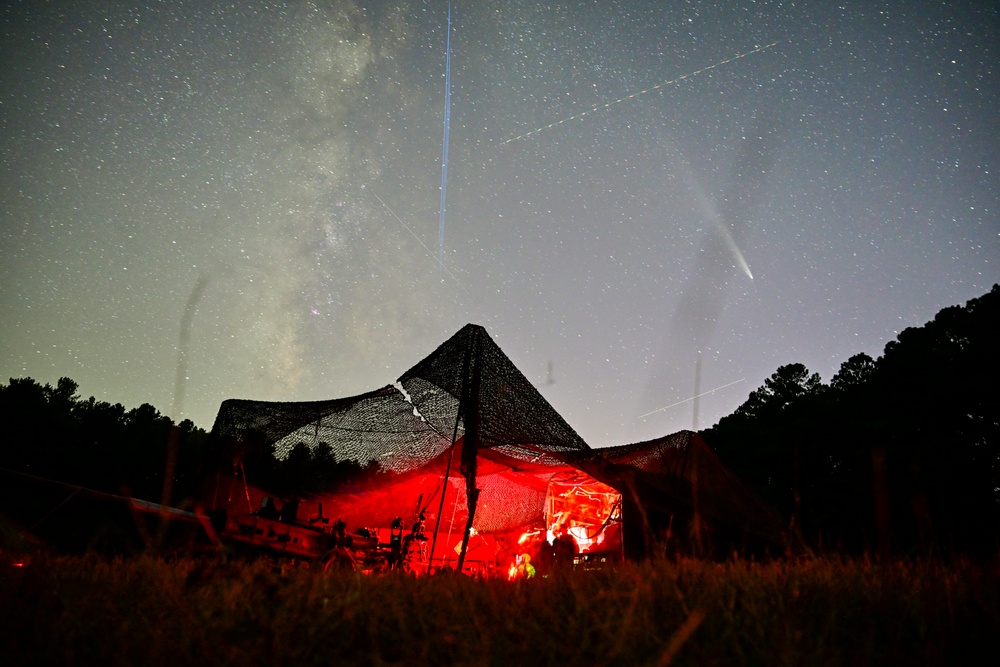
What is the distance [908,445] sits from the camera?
18.2 m

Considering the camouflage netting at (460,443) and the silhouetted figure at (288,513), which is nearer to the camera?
the silhouetted figure at (288,513)

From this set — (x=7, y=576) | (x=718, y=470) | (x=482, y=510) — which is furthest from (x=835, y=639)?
(x=482, y=510)

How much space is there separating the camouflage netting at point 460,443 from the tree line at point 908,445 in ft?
15.3

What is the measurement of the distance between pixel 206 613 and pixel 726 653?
96.5 inches

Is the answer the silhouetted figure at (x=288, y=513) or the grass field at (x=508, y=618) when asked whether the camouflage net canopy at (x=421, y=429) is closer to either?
the silhouetted figure at (x=288, y=513)

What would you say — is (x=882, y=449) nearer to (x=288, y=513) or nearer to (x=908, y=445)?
(x=908, y=445)

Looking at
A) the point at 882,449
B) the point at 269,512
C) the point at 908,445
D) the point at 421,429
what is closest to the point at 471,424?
the point at 421,429

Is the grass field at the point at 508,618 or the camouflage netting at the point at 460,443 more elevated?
the camouflage netting at the point at 460,443

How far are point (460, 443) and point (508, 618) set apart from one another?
765cm

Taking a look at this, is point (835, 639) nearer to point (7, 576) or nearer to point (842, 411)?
point (7, 576)

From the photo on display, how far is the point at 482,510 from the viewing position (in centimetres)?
1480

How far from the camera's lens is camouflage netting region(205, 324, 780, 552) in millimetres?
8070

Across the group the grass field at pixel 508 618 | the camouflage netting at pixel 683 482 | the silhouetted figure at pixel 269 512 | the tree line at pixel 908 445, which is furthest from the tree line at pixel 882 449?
the grass field at pixel 508 618

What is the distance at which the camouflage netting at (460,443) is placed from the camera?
8070 mm
